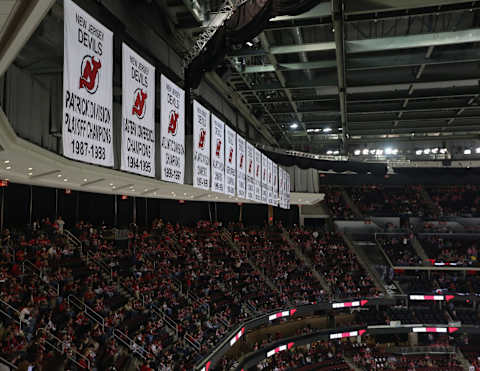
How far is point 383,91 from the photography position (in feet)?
52.4

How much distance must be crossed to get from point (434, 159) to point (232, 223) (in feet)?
49.7

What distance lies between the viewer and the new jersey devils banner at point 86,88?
16.8 ft

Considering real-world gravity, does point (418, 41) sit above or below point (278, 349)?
above

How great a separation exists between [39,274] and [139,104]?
10408 millimetres

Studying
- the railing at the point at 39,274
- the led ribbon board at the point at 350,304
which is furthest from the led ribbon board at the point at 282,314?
the railing at the point at 39,274

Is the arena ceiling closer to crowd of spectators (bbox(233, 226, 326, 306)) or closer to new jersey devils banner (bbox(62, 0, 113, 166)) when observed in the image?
Answer: new jersey devils banner (bbox(62, 0, 113, 166))

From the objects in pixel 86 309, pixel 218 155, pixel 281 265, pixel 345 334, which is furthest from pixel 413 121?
pixel 86 309

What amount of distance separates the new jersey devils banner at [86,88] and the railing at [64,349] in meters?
7.92

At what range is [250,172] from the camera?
14.3 metres

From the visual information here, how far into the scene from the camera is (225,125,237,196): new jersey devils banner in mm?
11719

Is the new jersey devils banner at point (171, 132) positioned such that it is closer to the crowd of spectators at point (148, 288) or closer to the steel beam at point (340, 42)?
the steel beam at point (340, 42)

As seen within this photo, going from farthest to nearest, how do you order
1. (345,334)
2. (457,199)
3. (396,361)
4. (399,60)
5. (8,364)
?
1. (457,199)
2. (396,361)
3. (345,334)
4. (399,60)
5. (8,364)

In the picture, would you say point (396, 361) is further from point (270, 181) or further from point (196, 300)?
point (270, 181)

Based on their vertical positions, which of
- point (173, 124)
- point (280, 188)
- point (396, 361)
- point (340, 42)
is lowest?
point (396, 361)
